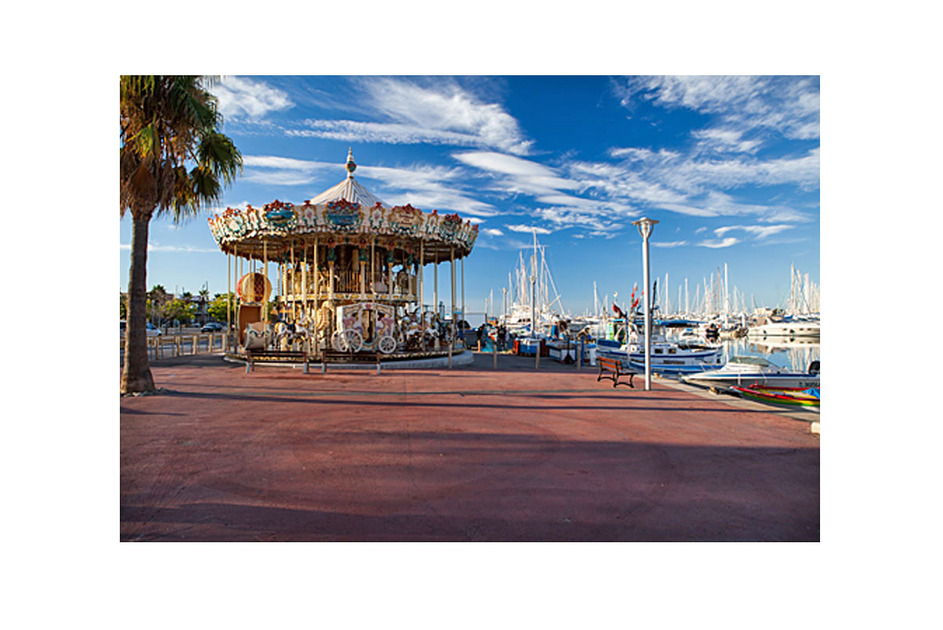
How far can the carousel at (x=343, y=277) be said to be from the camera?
16.6 metres

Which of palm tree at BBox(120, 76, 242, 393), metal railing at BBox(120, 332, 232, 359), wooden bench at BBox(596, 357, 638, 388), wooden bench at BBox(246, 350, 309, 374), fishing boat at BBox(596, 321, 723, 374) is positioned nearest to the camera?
palm tree at BBox(120, 76, 242, 393)

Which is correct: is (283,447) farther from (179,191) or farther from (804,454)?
(179,191)

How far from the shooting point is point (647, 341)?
1064 cm

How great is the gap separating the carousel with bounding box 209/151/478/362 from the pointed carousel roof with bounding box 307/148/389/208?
0.05 metres

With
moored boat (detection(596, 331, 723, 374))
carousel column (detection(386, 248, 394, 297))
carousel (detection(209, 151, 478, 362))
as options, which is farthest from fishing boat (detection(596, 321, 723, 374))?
carousel column (detection(386, 248, 394, 297))

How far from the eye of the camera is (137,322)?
936cm

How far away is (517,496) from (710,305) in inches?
2738

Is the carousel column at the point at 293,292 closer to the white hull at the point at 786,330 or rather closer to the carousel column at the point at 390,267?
the carousel column at the point at 390,267

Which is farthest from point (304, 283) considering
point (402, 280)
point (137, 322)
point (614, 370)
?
point (614, 370)

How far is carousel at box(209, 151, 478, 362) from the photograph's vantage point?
16.6 metres

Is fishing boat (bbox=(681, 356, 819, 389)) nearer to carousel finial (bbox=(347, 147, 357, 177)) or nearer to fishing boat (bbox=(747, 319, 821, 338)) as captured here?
carousel finial (bbox=(347, 147, 357, 177))

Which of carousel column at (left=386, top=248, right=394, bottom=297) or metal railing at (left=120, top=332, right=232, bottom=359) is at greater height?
carousel column at (left=386, top=248, right=394, bottom=297)

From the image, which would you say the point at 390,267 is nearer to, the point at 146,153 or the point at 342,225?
the point at 342,225

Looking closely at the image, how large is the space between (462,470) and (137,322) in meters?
8.41
